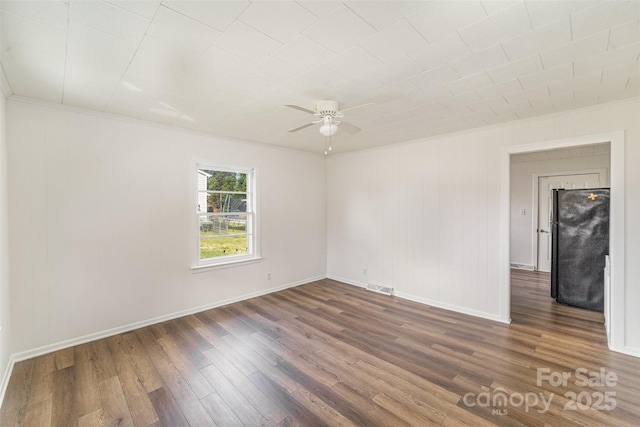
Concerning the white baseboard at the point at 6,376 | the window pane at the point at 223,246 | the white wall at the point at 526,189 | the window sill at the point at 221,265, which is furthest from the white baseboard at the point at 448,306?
the white baseboard at the point at 6,376

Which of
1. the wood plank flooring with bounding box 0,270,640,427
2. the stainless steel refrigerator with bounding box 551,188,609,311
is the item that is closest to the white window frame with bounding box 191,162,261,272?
the wood plank flooring with bounding box 0,270,640,427

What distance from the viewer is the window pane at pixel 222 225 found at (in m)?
4.14

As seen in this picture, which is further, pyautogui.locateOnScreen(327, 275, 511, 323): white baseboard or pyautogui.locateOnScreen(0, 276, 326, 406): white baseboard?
pyautogui.locateOnScreen(327, 275, 511, 323): white baseboard

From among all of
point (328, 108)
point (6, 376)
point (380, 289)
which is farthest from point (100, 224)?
point (380, 289)

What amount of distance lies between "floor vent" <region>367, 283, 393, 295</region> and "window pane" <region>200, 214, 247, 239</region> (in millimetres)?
2460

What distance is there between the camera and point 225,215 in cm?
434

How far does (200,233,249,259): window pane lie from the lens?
417cm

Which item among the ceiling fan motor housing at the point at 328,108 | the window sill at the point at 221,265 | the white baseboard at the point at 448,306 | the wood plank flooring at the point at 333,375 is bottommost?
the wood plank flooring at the point at 333,375

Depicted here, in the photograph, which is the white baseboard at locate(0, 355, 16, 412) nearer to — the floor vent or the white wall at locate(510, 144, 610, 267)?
the floor vent

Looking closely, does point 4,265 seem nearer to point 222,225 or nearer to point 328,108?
point 222,225

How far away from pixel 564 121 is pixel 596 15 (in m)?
1.99

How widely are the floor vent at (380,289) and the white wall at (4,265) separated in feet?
14.7

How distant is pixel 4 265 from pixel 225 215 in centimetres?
236

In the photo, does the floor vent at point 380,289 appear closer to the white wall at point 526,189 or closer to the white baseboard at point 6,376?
the white wall at point 526,189
